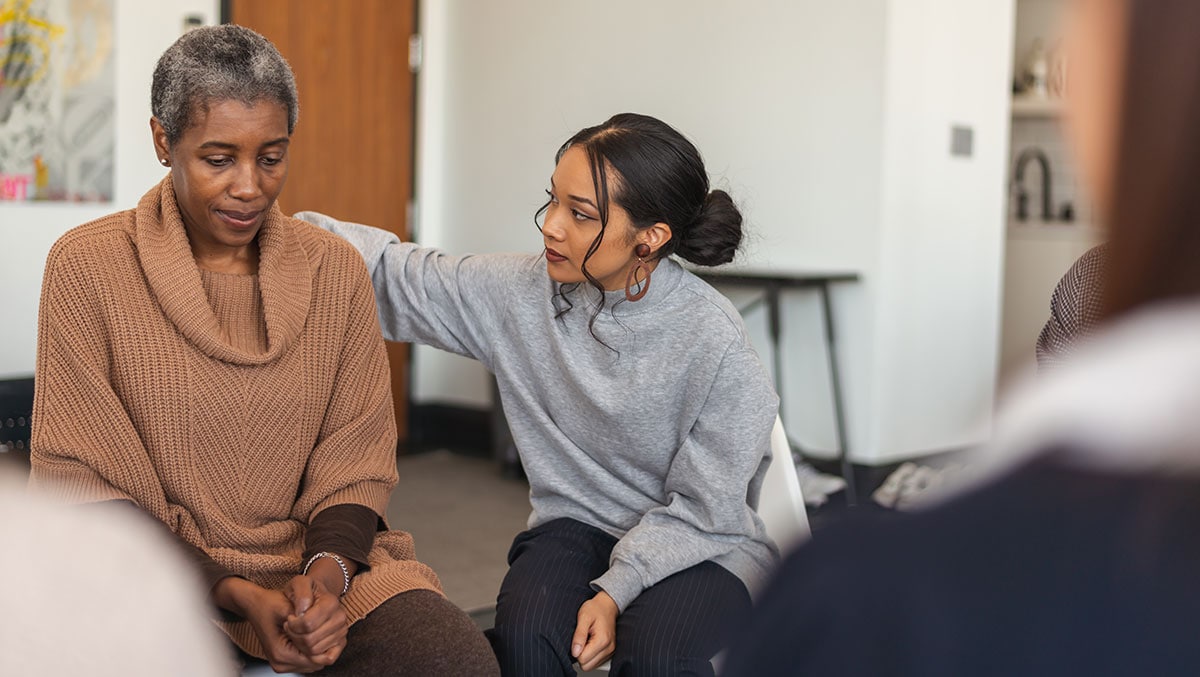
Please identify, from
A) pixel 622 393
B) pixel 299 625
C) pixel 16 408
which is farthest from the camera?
pixel 16 408

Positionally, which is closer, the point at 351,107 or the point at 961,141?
the point at 961,141

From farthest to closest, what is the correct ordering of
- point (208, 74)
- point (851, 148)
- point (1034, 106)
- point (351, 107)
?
point (1034, 106)
point (351, 107)
point (851, 148)
point (208, 74)

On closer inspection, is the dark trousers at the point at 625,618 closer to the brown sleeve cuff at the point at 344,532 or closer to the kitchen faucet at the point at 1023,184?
the brown sleeve cuff at the point at 344,532

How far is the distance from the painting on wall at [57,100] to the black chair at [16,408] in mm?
553

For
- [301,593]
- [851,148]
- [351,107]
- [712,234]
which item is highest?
[351,107]

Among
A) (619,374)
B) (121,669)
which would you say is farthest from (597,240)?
(121,669)

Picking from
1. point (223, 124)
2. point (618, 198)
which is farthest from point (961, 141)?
point (223, 124)

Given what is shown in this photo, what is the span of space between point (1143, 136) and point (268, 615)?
121 centimetres

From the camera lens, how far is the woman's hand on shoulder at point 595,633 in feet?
5.40

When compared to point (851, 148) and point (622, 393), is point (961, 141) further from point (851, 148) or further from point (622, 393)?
point (622, 393)

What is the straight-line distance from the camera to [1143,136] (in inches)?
17.3

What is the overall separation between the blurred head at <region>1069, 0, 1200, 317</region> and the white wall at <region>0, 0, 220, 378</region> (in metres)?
3.69

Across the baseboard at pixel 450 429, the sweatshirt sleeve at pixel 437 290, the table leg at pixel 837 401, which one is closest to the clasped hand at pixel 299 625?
the sweatshirt sleeve at pixel 437 290

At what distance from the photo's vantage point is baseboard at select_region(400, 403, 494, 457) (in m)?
4.96
